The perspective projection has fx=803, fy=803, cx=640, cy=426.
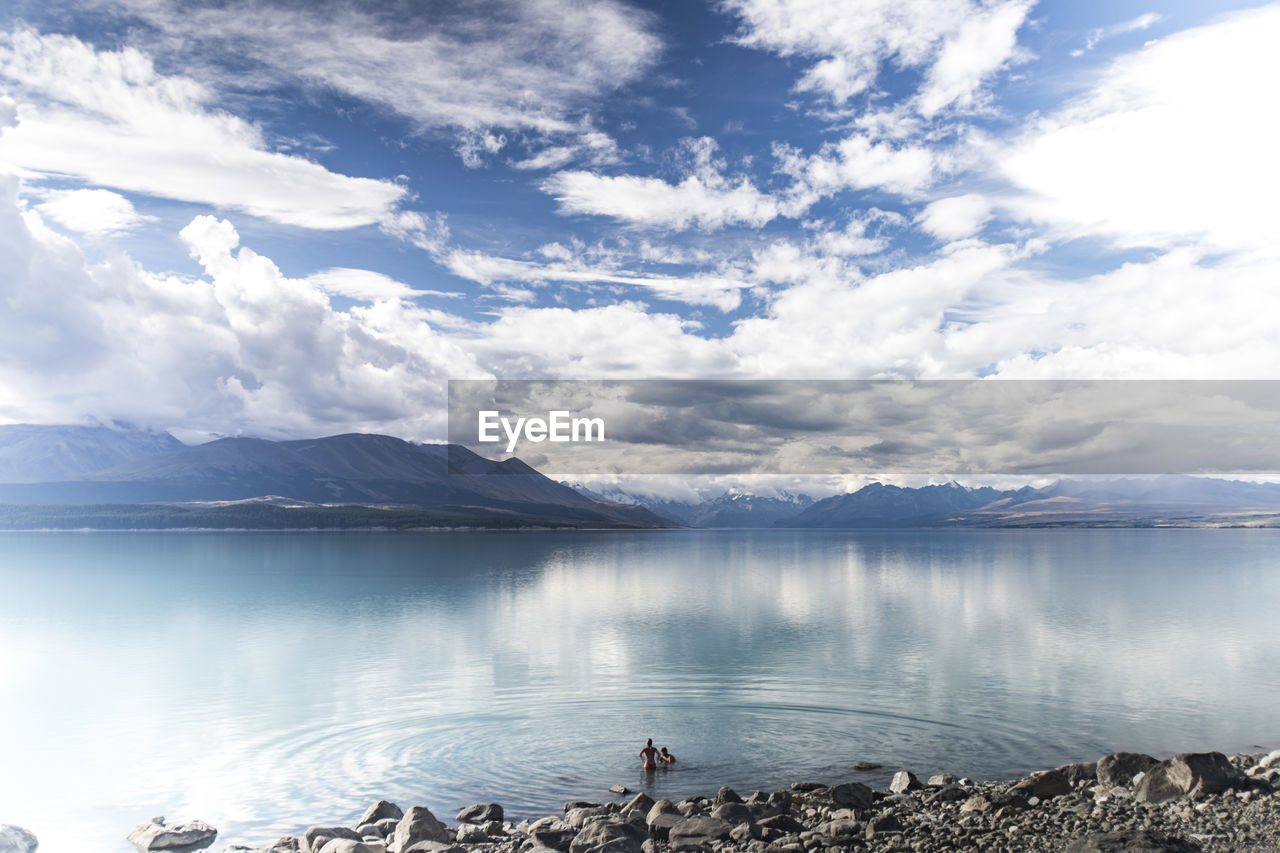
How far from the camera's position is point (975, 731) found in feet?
112

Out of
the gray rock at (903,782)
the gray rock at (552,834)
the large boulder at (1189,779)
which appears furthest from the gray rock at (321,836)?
the large boulder at (1189,779)

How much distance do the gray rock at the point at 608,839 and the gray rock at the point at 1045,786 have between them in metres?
11.7

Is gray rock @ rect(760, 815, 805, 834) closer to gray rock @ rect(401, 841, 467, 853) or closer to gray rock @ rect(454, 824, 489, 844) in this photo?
gray rock @ rect(454, 824, 489, 844)

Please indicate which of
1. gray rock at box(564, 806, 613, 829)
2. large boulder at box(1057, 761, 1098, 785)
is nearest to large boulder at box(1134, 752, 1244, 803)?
large boulder at box(1057, 761, 1098, 785)

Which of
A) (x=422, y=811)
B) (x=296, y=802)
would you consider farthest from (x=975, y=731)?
(x=296, y=802)

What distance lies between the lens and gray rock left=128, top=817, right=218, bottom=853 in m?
23.2

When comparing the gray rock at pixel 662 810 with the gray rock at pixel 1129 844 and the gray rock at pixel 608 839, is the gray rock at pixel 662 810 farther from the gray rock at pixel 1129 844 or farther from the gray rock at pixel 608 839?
the gray rock at pixel 1129 844

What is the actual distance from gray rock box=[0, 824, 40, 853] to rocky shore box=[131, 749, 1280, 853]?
9.40 feet

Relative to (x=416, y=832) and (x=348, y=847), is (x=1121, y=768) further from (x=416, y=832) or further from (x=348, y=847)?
(x=348, y=847)

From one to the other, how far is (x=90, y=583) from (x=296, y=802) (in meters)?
114

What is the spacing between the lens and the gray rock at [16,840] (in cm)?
2281

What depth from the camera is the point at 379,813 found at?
23.7 meters

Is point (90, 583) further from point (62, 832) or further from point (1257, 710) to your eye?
point (1257, 710)

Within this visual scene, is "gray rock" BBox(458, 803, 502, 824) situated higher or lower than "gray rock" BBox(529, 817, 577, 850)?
lower
